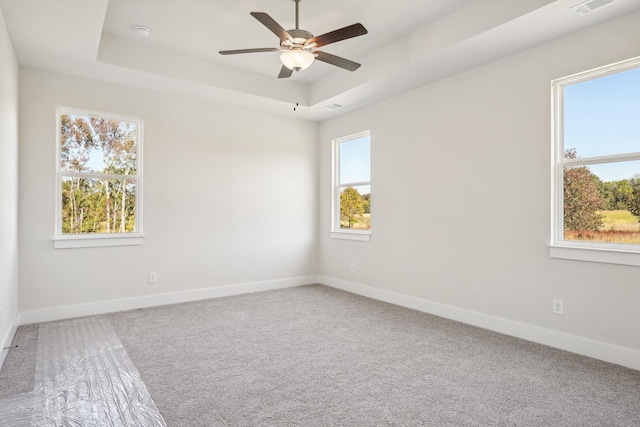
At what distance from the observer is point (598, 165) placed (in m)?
3.02

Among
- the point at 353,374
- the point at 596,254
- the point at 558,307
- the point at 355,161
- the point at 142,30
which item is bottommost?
the point at 353,374

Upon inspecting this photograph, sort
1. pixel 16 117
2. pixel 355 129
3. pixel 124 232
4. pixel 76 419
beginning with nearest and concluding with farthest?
1. pixel 76 419
2. pixel 16 117
3. pixel 124 232
4. pixel 355 129

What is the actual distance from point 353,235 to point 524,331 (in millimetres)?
2508

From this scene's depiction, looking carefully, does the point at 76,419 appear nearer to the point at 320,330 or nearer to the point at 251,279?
the point at 320,330

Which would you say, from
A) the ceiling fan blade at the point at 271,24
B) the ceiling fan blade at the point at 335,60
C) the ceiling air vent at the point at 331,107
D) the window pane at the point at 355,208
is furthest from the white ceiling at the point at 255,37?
the window pane at the point at 355,208

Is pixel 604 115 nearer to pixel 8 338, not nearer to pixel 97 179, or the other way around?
pixel 97 179

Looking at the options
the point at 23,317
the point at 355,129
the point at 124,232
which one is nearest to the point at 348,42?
the point at 355,129

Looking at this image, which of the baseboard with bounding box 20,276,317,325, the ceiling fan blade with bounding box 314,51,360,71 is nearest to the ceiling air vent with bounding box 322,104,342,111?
the ceiling fan blade with bounding box 314,51,360,71

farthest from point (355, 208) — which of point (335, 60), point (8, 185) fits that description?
point (8, 185)

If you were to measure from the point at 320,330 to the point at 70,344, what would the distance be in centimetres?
216

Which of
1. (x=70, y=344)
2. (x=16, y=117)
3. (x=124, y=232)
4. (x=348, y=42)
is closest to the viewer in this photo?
(x=70, y=344)

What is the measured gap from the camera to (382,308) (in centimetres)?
443

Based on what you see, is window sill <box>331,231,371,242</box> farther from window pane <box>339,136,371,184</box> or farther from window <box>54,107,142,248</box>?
window <box>54,107,142,248</box>

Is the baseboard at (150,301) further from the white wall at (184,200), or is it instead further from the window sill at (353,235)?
the window sill at (353,235)
